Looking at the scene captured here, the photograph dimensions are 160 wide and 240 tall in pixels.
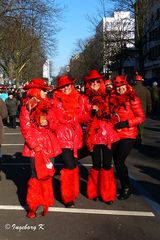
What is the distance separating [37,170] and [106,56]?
148ft

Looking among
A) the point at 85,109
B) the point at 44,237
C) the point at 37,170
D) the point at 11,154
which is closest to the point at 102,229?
the point at 44,237

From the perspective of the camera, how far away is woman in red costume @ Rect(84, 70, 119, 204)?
6574 millimetres

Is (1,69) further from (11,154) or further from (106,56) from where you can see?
(11,154)

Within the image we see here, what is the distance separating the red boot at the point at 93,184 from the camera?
6.74 meters

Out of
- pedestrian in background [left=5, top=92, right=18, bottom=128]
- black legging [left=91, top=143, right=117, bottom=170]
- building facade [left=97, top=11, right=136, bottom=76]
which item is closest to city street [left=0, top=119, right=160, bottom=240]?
black legging [left=91, top=143, right=117, bottom=170]

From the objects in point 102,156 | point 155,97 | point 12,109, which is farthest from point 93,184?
point 155,97

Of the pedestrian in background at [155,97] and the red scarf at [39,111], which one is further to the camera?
the pedestrian in background at [155,97]

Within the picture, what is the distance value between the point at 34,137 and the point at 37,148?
0.14 metres

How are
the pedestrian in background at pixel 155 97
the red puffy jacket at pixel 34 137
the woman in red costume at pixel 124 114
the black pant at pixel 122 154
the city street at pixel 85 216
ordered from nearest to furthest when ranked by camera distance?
the city street at pixel 85 216 < the red puffy jacket at pixel 34 137 < the woman in red costume at pixel 124 114 < the black pant at pixel 122 154 < the pedestrian in background at pixel 155 97

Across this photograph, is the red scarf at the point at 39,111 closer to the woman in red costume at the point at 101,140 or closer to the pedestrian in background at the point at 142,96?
the woman in red costume at the point at 101,140

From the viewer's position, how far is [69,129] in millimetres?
6480

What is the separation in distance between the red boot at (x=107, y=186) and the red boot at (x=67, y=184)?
0.43 m

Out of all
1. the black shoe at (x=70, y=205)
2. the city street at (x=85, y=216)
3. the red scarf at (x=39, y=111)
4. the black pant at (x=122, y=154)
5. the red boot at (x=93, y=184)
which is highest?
the red scarf at (x=39, y=111)

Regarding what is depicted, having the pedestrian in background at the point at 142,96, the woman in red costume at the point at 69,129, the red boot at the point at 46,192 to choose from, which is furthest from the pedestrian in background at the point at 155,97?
the red boot at the point at 46,192
